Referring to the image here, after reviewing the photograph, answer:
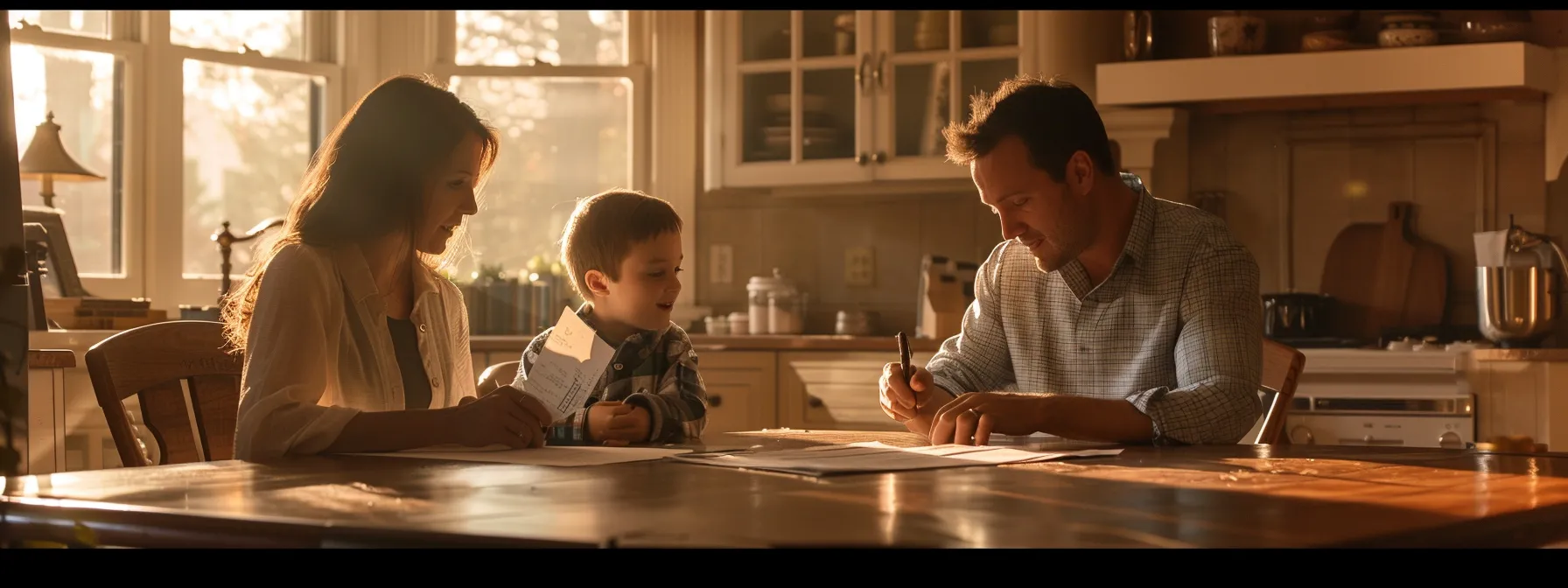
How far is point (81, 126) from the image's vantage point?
166 inches

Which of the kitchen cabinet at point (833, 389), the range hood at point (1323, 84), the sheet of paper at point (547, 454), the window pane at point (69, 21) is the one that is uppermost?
the window pane at point (69, 21)

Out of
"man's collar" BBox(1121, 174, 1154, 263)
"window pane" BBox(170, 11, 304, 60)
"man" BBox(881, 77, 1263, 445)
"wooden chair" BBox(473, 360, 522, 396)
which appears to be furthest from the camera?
"window pane" BBox(170, 11, 304, 60)

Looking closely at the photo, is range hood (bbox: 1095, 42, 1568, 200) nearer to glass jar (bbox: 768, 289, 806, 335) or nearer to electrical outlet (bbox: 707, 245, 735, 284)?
glass jar (bbox: 768, 289, 806, 335)

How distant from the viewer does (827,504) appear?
1109mm

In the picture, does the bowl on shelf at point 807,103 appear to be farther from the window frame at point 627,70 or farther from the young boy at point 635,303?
the young boy at point 635,303

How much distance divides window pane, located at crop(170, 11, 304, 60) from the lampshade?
1.89 ft

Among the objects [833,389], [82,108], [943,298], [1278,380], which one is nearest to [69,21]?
[82,108]

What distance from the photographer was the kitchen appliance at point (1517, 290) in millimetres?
3715

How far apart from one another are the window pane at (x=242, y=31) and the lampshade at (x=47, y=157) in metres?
0.57

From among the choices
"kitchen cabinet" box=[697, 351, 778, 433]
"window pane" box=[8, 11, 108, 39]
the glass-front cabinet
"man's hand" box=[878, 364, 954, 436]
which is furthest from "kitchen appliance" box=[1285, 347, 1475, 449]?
"window pane" box=[8, 11, 108, 39]

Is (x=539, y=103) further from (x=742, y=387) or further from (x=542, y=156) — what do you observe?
(x=742, y=387)

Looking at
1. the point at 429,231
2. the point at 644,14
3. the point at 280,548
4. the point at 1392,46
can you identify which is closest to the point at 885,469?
the point at 280,548

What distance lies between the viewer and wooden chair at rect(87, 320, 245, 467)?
1.74 meters

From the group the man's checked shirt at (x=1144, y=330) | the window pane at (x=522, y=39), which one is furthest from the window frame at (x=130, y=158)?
the man's checked shirt at (x=1144, y=330)
